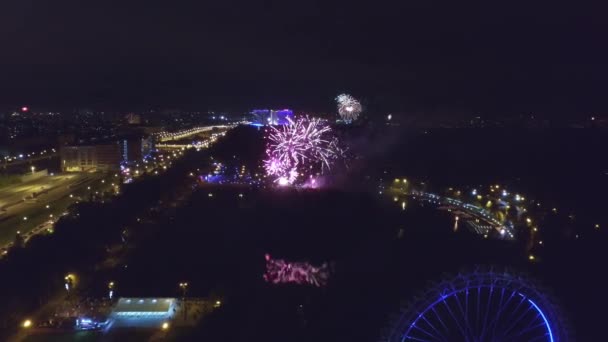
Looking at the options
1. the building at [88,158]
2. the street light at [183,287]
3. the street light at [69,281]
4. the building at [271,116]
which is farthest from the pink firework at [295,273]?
the building at [271,116]

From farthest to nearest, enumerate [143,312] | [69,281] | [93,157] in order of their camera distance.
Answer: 1. [93,157]
2. [69,281]
3. [143,312]

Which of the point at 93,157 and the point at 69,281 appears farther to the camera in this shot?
the point at 93,157

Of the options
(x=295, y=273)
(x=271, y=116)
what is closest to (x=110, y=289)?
(x=295, y=273)

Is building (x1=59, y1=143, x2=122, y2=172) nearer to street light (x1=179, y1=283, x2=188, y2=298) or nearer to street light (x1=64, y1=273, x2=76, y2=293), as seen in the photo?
street light (x1=64, y1=273, x2=76, y2=293)

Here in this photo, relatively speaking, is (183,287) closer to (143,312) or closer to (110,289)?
(143,312)

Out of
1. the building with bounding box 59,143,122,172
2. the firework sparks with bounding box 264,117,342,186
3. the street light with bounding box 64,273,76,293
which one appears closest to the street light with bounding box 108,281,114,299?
the street light with bounding box 64,273,76,293

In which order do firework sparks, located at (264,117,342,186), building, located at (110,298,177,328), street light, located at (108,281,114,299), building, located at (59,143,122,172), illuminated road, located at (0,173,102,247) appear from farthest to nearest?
building, located at (59,143,122,172) → firework sparks, located at (264,117,342,186) → illuminated road, located at (0,173,102,247) → street light, located at (108,281,114,299) → building, located at (110,298,177,328)

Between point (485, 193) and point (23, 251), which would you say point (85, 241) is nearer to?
point (23, 251)

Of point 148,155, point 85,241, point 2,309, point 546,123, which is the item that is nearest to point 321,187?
point 85,241

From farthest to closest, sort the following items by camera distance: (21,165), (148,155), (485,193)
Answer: (148,155) → (21,165) → (485,193)
